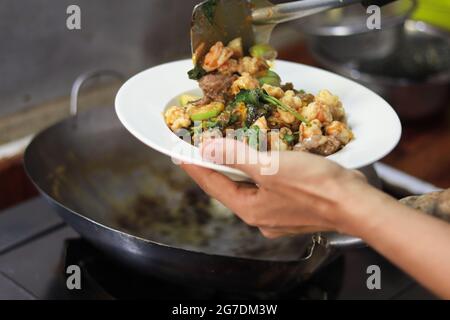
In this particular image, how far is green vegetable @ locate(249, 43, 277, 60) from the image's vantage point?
5.00ft

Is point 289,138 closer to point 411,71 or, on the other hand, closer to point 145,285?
point 145,285

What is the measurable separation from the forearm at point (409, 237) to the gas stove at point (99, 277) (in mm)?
571

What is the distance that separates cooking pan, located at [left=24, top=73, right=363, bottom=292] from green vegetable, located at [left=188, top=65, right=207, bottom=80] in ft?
1.35

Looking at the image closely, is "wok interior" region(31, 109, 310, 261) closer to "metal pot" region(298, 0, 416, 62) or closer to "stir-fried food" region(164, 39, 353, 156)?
"stir-fried food" region(164, 39, 353, 156)

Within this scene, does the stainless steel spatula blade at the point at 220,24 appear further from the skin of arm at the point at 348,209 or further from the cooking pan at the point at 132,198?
the cooking pan at the point at 132,198

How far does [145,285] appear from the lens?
1672 mm

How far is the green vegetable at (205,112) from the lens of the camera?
1.39 metres

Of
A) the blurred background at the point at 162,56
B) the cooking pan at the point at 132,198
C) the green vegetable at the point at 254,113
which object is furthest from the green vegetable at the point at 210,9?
the blurred background at the point at 162,56

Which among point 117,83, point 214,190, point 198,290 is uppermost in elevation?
point 214,190

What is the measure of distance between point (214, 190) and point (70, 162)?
0.72 m
